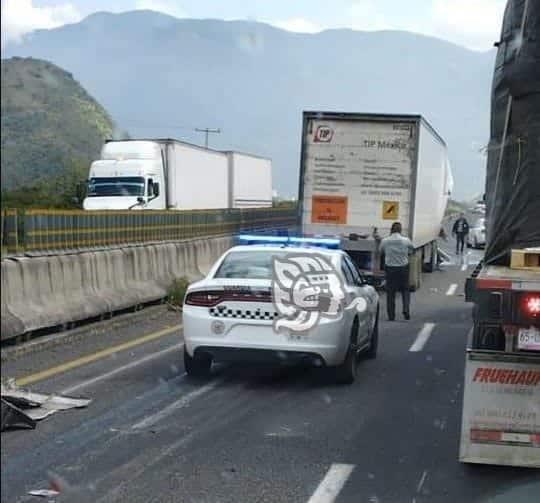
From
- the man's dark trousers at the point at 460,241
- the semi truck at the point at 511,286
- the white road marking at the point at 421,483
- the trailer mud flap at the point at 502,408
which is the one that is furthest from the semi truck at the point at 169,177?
the trailer mud flap at the point at 502,408

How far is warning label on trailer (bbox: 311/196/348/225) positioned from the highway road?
9596 millimetres

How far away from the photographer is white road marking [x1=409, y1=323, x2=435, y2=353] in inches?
510

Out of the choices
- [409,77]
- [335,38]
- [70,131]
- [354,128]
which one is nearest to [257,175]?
[409,77]

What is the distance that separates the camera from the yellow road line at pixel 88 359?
943 cm

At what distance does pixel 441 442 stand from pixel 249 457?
160 centimetres

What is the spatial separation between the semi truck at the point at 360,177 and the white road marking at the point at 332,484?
48.5 ft

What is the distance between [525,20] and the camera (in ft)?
21.5

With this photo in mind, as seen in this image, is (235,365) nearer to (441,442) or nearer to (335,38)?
(441,442)

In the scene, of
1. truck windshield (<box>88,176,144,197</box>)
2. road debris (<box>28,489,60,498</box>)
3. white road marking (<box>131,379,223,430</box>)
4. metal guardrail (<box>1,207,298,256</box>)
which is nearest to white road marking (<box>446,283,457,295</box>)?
metal guardrail (<box>1,207,298,256</box>)

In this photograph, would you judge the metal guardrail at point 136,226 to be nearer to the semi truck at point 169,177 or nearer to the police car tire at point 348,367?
the semi truck at point 169,177

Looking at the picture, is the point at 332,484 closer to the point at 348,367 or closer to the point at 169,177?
the point at 348,367

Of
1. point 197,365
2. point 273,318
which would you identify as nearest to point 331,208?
point 197,365

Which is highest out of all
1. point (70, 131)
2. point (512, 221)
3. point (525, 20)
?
point (525, 20)

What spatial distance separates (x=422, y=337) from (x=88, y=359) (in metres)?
5.44
